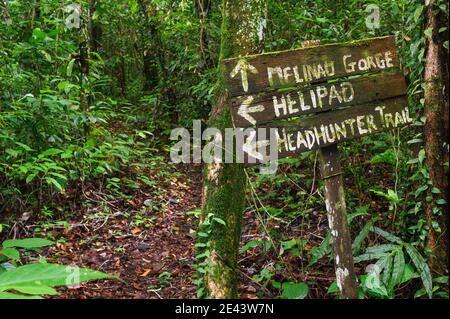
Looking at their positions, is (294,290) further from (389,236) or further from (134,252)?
(134,252)

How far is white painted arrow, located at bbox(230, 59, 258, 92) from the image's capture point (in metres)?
2.72

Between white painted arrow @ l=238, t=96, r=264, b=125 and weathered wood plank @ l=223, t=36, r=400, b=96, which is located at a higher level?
weathered wood plank @ l=223, t=36, r=400, b=96

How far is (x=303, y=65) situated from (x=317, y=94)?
214 mm

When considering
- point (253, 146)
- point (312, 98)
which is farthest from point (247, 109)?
point (312, 98)

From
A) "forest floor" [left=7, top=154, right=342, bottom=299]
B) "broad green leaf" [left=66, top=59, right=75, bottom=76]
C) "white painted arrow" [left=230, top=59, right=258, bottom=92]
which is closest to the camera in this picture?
"white painted arrow" [left=230, top=59, right=258, bottom=92]

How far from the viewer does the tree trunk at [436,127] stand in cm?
306

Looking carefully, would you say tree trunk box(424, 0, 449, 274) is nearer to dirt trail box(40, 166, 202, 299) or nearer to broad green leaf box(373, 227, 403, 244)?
broad green leaf box(373, 227, 403, 244)

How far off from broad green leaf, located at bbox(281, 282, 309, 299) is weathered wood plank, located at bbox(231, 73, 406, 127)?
1.48 m

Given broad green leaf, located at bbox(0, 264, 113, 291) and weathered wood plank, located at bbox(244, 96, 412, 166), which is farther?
weathered wood plank, located at bbox(244, 96, 412, 166)

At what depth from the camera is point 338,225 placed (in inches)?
115

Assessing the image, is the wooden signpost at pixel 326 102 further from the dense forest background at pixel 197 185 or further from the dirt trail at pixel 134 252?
the dirt trail at pixel 134 252

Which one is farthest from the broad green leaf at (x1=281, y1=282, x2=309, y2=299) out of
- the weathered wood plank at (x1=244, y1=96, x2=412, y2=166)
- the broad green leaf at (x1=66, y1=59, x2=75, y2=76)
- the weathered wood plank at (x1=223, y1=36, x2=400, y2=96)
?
the broad green leaf at (x1=66, y1=59, x2=75, y2=76)

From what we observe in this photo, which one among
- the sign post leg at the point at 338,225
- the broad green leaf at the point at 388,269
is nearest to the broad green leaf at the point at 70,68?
the sign post leg at the point at 338,225
